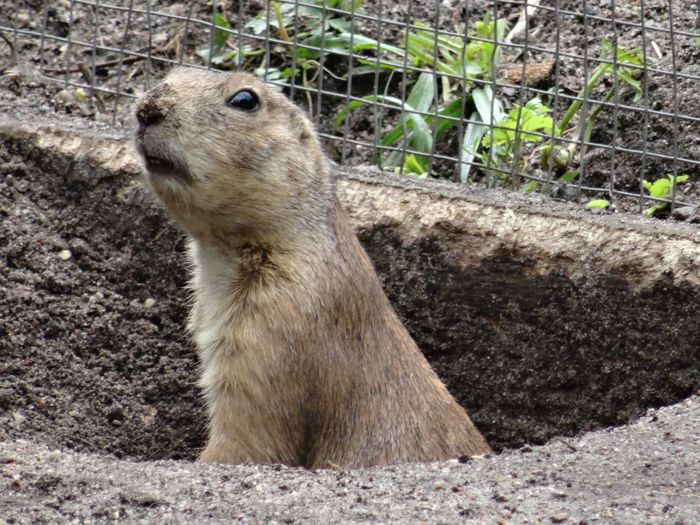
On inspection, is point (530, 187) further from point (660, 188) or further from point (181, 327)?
point (181, 327)

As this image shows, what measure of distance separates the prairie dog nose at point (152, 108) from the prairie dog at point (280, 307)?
0.06 feet

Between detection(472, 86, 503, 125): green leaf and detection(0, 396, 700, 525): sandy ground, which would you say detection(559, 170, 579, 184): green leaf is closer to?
detection(472, 86, 503, 125): green leaf

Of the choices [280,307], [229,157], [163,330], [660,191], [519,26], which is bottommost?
[163,330]

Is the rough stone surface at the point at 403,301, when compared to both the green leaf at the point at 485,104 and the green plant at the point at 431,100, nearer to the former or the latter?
the green plant at the point at 431,100

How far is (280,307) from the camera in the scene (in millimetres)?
6129

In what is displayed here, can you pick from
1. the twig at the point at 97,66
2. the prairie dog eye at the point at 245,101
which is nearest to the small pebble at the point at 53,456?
the prairie dog eye at the point at 245,101

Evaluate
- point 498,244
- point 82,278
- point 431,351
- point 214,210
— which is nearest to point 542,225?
point 498,244

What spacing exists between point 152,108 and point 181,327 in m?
2.40

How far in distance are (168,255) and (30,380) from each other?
49.4 inches

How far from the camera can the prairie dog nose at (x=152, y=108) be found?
19.1 feet

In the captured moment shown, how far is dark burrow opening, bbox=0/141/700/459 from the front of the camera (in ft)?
24.3

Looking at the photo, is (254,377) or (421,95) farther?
(421,95)

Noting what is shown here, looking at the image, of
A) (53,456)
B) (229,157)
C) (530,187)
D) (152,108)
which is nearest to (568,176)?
(530,187)

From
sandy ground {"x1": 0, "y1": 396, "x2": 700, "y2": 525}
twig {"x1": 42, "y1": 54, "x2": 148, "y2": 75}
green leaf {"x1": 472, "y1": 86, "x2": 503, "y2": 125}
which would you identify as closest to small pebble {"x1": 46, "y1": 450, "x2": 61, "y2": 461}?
sandy ground {"x1": 0, "y1": 396, "x2": 700, "y2": 525}
